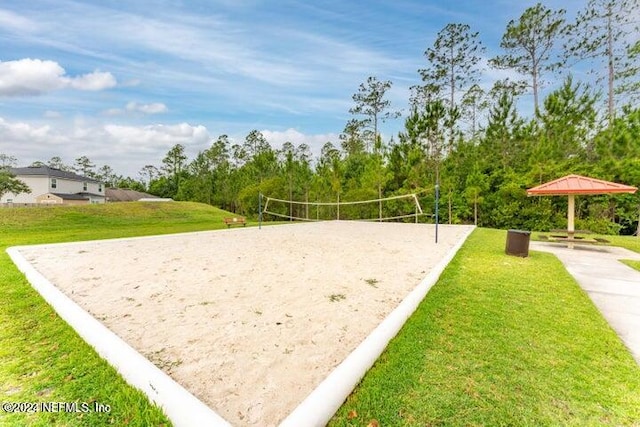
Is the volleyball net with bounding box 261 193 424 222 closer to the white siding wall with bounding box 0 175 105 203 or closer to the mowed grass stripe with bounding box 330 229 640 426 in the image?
the mowed grass stripe with bounding box 330 229 640 426

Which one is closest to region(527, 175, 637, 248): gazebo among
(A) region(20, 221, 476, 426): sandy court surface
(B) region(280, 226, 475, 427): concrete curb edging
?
(A) region(20, 221, 476, 426): sandy court surface

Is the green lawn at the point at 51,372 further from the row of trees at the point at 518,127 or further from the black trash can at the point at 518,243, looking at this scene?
the row of trees at the point at 518,127

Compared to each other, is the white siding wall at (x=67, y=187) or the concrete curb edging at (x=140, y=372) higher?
the white siding wall at (x=67, y=187)

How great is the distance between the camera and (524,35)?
17.6m

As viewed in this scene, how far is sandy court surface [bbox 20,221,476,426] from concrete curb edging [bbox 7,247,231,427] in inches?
5.9

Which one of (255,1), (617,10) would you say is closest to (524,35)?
(617,10)

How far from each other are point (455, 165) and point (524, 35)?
870 cm

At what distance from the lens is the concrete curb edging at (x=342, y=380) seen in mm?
1615

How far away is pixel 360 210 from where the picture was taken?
846 inches

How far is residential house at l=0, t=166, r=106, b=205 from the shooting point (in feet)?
104

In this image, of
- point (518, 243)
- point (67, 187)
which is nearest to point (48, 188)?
point (67, 187)

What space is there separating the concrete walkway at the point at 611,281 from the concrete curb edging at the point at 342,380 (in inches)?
79.9

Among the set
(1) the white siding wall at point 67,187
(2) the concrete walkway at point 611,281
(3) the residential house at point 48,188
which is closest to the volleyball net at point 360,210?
(2) the concrete walkway at point 611,281

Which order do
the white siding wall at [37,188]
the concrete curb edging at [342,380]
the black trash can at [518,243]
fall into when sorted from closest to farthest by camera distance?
1. the concrete curb edging at [342,380]
2. the black trash can at [518,243]
3. the white siding wall at [37,188]
